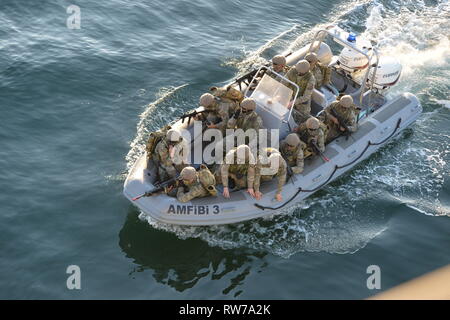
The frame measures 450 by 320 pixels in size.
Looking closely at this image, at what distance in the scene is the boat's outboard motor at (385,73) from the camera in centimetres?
1061

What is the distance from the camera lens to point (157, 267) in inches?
304

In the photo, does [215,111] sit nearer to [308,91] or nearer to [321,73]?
[308,91]

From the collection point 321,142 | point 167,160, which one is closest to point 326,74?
point 321,142

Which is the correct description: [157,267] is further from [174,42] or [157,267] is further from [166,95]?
[174,42]

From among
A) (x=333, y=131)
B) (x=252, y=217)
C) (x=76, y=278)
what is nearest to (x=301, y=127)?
(x=333, y=131)

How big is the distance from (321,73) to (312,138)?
2.11 m

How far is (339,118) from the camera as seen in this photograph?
31.6 ft

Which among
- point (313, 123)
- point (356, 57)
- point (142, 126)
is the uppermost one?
point (356, 57)

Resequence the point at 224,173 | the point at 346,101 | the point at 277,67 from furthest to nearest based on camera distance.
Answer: the point at 277,67, the point at 346,101, the point at 224,173

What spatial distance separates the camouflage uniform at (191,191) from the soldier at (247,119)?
56.5 inches

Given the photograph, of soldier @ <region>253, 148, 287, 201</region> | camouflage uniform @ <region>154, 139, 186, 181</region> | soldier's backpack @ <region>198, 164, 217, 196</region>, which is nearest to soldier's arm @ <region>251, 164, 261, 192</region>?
soldier @ <region>253, 148, 287, 201</region>

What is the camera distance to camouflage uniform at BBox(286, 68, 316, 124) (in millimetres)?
9594

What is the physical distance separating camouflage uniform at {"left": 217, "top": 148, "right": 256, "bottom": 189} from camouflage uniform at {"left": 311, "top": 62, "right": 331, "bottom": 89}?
331 centimetres

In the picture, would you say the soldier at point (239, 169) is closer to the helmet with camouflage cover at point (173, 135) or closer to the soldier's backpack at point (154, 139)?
the helmet with camouflage cover at point (173, 135)
